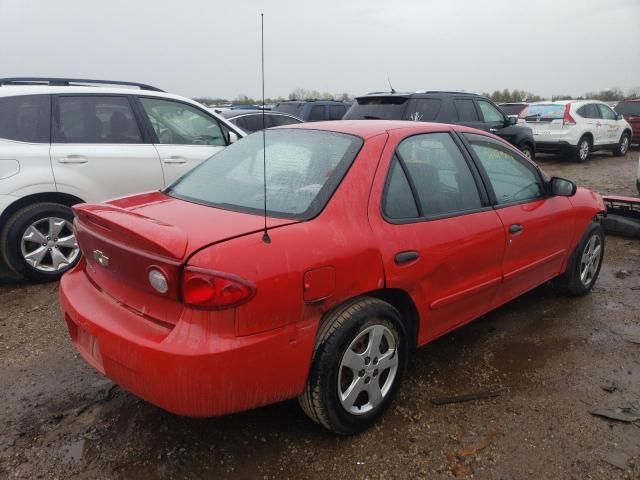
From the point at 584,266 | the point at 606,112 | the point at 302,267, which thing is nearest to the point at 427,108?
the point at 584,266

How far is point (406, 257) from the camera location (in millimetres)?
2660

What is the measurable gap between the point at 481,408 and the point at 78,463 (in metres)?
2.04

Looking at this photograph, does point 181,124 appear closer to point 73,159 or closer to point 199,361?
point 73,159

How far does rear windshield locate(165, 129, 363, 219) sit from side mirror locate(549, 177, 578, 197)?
1.82 metres

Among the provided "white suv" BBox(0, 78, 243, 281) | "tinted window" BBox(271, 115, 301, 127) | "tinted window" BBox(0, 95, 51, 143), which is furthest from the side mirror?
"tinted window" BBox(271, 115, 301, 127)

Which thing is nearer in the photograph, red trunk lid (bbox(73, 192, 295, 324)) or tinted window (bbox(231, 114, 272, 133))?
red trunk lid (bbox(73, 192, 295, 324))

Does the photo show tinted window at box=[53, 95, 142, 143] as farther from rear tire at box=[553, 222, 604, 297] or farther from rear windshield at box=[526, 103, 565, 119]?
rear windshield at box=[526, 103, 565, 119]

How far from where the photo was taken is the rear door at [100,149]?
15.7ft

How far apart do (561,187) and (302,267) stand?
2.50 m

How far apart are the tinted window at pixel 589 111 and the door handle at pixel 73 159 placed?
41.0ft

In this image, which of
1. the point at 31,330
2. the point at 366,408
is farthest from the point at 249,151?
the point at 31,330

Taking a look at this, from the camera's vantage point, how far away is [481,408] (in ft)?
9.45

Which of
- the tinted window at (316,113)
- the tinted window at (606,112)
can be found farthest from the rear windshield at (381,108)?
the tinted window at (606,112)

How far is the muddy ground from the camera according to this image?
95.5 inches
